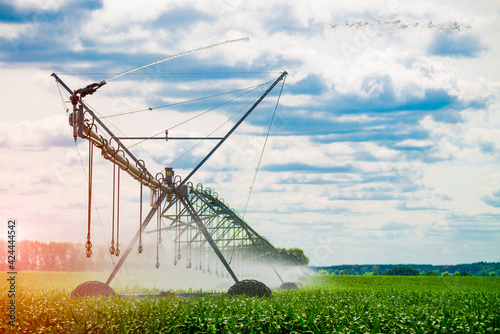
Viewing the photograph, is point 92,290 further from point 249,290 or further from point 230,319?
point 230,319

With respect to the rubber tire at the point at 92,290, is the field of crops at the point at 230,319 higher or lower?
lower

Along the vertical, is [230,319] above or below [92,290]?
below

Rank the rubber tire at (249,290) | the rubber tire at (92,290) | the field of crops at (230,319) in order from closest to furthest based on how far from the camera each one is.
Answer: the field of crops at (230,319)
the rubber tire at (92,290)
the rubber tire at (249,290)

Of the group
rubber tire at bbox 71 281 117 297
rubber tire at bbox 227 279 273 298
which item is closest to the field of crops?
rubber tire at bbox 71 281 117 297

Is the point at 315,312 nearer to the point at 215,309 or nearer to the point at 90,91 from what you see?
the point at 215,309

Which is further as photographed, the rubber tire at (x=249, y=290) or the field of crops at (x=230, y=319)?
the rubber tire at (x=249, y=290)

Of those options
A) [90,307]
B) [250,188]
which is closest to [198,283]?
[250,188]

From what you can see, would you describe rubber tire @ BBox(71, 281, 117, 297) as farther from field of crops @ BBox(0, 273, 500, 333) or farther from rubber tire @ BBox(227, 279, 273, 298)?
rubber tire @ BBox(227, 279, 273, 298)

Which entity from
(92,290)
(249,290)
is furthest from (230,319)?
(92,290)

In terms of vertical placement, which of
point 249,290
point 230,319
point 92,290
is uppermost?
point 92,290

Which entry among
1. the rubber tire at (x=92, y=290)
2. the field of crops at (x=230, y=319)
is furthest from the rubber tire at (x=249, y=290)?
the rubber tire at (x=92, y=290)

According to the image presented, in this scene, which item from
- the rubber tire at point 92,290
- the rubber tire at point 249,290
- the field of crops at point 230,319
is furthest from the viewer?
the rubber tire at point 249,290

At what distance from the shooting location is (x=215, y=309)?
1582 cm

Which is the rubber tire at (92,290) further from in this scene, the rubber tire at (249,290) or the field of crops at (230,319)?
the rubber tire at (249,290)
